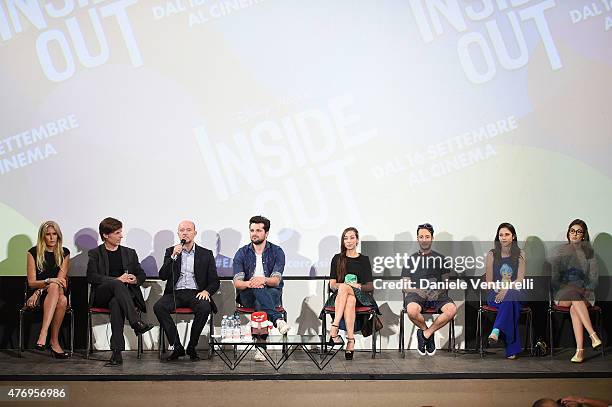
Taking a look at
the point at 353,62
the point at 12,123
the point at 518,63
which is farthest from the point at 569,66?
the point at 12,123

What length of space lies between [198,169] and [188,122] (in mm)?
390

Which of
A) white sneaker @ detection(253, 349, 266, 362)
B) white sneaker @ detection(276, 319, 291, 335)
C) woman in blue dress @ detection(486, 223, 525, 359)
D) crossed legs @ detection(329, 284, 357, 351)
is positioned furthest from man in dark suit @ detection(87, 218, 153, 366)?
woman in blue dress @ detection(486, 223, 525, 359)

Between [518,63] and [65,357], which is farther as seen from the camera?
[518,63]

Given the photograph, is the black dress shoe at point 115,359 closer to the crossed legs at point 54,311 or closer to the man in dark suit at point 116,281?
the man in dark suit at point 116,281

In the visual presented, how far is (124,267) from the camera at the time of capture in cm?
683

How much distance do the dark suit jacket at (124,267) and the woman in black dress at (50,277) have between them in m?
0.25

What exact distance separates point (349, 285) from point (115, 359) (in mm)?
1809

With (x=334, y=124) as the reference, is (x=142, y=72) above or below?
above

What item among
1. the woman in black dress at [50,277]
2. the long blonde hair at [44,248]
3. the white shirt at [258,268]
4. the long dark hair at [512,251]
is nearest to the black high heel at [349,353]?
the white shirt at [258,268]

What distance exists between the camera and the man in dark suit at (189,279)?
263 inches

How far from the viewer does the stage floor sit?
598 cm

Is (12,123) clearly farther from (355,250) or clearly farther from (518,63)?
(518,63)

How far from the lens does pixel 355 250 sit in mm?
7004

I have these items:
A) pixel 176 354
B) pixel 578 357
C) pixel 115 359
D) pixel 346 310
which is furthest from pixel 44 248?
pixel 578 357
